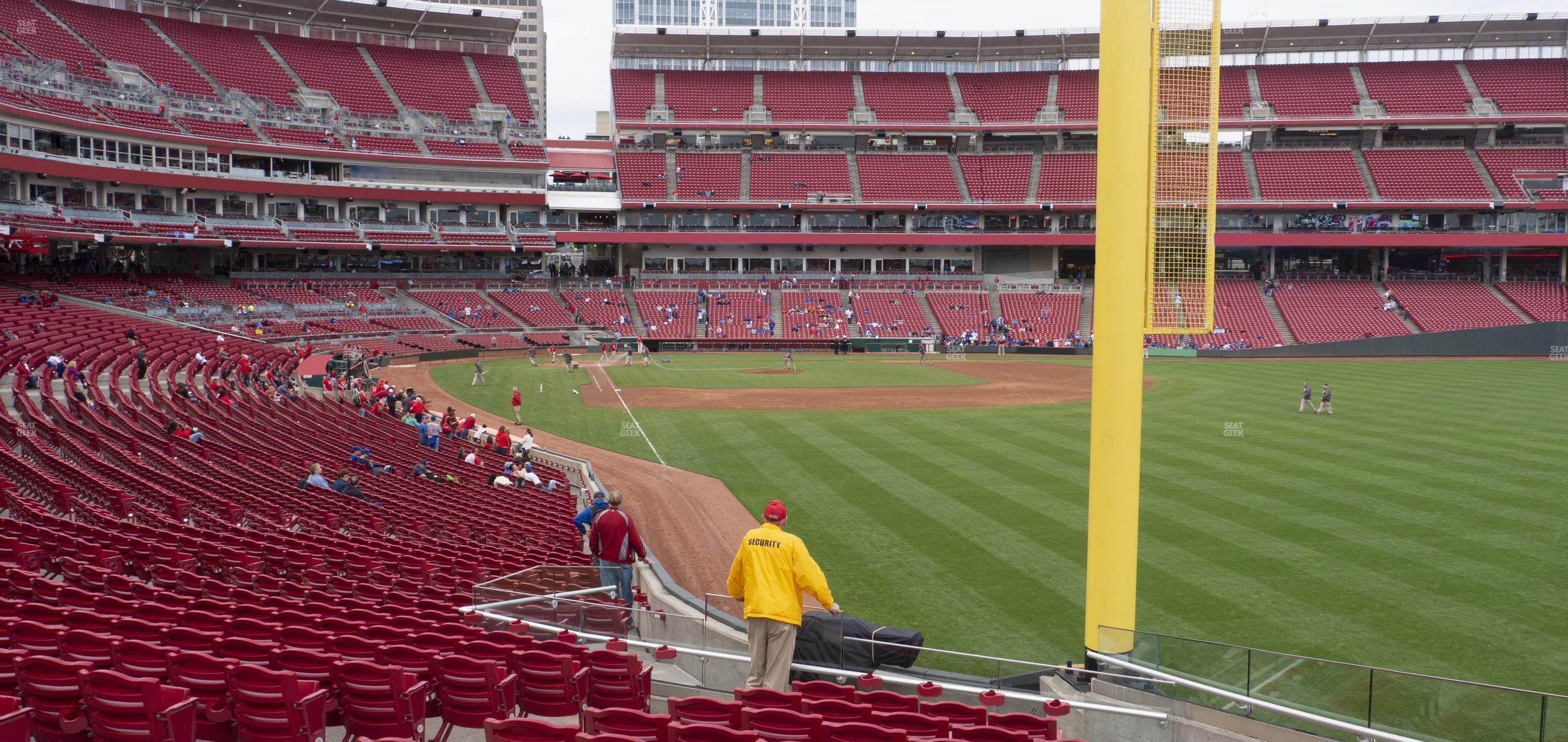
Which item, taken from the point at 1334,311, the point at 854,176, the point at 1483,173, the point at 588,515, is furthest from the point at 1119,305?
the point at 1483,173

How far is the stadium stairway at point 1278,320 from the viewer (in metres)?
64.2

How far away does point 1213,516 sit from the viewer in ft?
64.1

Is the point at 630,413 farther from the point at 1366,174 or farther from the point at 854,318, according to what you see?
the point at 1366,174

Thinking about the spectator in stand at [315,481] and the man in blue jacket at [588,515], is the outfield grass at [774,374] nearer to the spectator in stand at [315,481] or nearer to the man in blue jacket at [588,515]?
the spectator in stand at [315,481]

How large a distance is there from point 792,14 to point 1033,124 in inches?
3641

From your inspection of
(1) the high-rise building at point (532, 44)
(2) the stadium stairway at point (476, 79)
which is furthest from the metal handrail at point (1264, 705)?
(1) the high-rise building at point (532, 44)

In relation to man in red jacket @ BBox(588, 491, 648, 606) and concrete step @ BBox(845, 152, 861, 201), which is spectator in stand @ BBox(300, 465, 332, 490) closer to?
man in red jacket @ BBox(588, 491, 648, 606)

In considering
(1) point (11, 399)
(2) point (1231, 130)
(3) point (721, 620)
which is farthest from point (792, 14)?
(3) point (721, 620)

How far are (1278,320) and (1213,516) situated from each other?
53.8m

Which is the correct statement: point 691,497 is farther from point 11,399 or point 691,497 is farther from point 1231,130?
point 1231,130

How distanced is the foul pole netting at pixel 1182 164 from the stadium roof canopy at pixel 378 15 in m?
75.0

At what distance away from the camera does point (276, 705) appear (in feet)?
20.2

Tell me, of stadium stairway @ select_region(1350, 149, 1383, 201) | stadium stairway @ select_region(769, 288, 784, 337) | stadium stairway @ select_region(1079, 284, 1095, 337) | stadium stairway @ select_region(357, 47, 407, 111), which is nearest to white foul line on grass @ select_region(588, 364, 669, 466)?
stadium stairway @ select_region(769, 288, 784, 337)

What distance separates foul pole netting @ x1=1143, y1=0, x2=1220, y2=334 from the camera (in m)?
8.89
